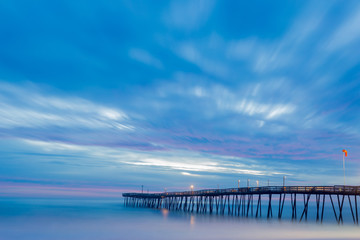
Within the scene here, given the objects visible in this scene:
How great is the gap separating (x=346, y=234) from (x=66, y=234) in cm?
3306

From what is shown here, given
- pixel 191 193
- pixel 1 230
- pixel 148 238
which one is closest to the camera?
pixel 148 238

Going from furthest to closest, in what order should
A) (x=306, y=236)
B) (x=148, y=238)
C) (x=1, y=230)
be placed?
(x=1, y=230)
(x=148, y=238)
(x=306, y=236)

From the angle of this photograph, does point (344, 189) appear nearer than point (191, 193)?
Yes

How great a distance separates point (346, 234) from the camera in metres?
32.7

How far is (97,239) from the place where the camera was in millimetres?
33344

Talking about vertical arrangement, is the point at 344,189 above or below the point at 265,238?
above

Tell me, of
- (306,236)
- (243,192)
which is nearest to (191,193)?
(243,192)

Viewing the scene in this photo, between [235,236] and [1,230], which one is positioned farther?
[1,230]

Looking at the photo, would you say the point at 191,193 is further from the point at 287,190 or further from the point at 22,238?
the point at 22,238

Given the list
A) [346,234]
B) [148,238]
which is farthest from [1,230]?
[346,234]

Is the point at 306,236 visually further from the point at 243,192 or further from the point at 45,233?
the point at 45,233

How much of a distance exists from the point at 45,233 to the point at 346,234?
36240mm

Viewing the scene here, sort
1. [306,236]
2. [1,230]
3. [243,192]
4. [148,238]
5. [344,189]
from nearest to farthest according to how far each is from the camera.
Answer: [306,236]
[148,238]
[344,189]
[1,230]
[243,192]

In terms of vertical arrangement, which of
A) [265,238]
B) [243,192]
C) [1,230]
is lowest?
[1,230]
